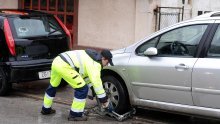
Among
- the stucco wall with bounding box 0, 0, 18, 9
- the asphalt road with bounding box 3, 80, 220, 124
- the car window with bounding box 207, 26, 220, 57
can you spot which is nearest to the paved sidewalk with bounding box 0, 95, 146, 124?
the asphalt road with bounding box 3, 80, 220, 124

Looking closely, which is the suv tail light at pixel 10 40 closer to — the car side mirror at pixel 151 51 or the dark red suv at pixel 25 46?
the dark red suv at pixel 25 46

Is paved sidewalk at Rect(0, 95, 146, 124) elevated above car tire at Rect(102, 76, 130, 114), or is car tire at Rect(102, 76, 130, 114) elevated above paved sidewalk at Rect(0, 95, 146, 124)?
car tire at Rect(102, 76, 130, 114)

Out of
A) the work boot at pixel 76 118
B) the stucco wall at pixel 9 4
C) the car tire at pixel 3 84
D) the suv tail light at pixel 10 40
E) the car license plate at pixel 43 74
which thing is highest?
the stucco wall at pixel 9 4

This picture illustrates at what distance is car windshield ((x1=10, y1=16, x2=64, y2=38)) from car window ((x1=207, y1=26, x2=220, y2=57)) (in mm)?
3680

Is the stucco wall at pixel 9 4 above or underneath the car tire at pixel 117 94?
above

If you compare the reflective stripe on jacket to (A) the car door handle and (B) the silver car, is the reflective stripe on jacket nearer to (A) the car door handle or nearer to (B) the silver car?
(B) the silver car

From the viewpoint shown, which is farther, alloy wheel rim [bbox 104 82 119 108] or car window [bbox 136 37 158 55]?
alloy wheel rim [bbox 104 82 119 108]

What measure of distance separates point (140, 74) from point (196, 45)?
0.95 meters

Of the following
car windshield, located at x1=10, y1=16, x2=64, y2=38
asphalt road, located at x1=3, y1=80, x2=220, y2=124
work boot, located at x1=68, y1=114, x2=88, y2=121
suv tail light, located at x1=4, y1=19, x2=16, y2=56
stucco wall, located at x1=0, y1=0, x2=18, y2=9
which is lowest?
asphalt road, located at x1=3, y1=80, x2=220, y2=124

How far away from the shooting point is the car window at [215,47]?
19.6 ft

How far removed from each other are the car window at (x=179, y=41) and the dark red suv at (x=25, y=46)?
231 centimetres

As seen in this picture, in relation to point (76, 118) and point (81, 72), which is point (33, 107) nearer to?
point (76, 118)

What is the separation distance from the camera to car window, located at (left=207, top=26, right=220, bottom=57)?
5.99m

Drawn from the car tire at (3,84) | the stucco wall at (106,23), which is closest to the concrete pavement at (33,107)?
the car tire at (3,84)
